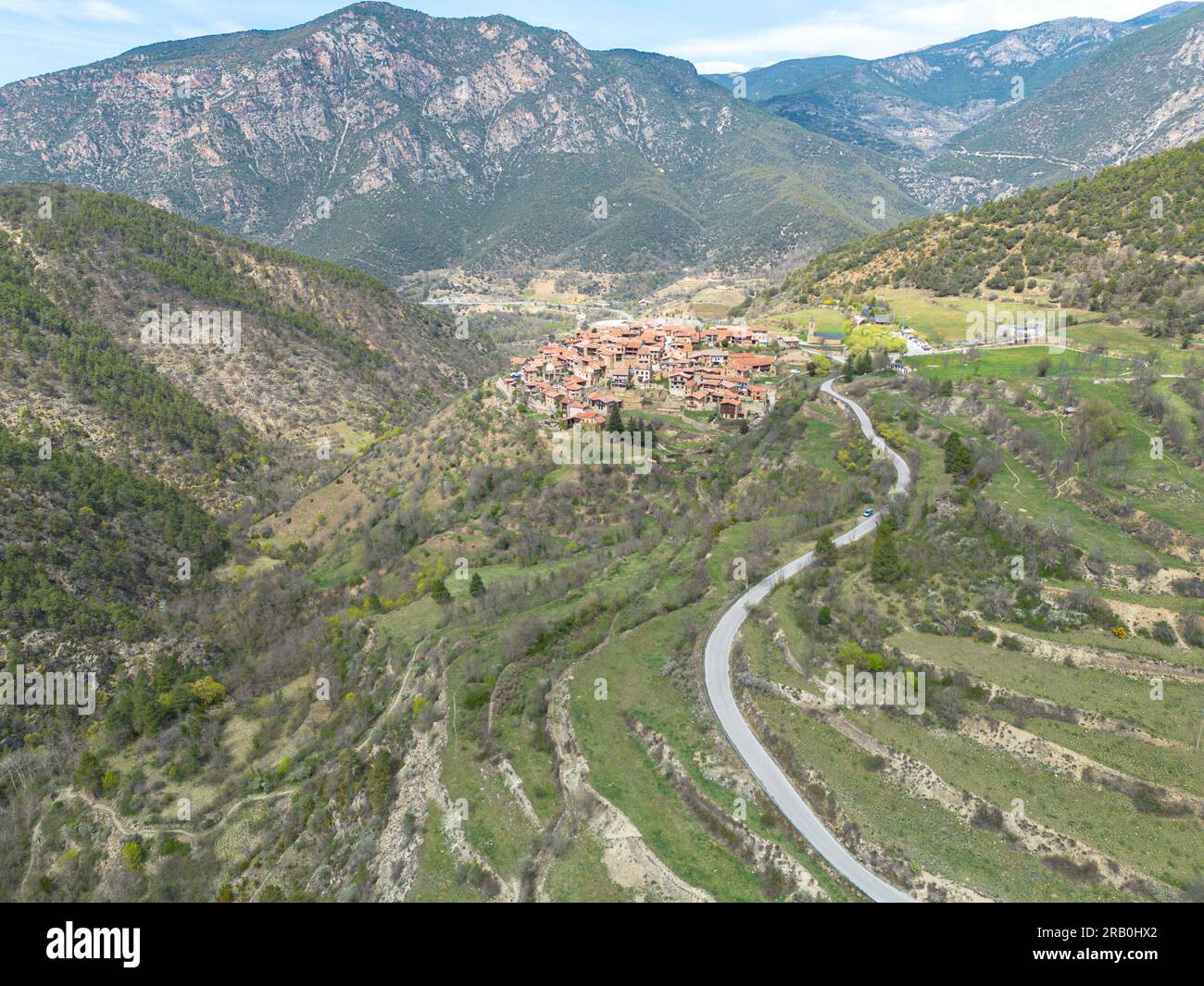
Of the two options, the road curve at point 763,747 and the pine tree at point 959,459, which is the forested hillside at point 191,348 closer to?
the road curve at point 763,747

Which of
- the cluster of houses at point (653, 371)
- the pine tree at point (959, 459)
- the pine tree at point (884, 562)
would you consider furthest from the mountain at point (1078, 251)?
the pine tree at point (884, 562)

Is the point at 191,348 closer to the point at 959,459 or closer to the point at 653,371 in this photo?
the point at 653,371

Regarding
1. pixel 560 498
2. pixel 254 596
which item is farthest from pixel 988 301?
pixel 254 596

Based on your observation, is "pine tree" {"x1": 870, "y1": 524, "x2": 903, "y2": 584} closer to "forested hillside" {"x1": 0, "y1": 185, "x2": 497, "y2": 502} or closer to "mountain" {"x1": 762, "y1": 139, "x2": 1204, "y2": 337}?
"mountain" {"x1": 762, "y1": 139, "x2": 1204, "y2": 337}

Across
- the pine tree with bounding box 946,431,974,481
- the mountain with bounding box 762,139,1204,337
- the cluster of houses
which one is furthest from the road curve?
the mountain with bounding box 762,139,1204,337

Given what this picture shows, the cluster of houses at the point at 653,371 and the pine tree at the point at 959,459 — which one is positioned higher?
the cluster of houses at the point at 653,371

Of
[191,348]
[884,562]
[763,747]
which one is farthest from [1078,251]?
[191,348]
